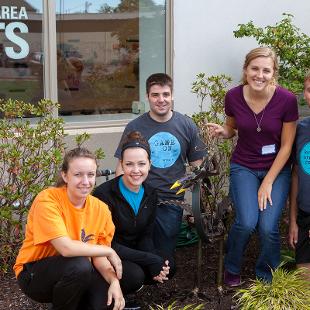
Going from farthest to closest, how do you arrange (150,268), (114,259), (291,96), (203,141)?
1. (203,141)
2. (291,96)
3. (150,268)
4. (114,259)

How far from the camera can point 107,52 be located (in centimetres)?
619

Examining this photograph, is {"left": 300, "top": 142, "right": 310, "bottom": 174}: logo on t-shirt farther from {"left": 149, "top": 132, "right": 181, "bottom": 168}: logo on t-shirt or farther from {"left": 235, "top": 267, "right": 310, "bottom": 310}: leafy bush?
{"left": 149, "top": 132, "right": 181, "bottom": 168}: logo on t-shirt

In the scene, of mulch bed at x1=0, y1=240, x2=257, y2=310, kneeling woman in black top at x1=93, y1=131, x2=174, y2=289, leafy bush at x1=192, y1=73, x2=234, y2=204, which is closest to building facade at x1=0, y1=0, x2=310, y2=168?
leafy bush at x1=192, y1=73, x2=234, y2=204

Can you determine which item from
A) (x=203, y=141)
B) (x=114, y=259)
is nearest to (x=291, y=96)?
(x=203, y=141)

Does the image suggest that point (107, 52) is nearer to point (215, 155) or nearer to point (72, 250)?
point (215, 155)

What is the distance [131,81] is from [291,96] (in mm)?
2322

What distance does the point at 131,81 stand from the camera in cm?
639

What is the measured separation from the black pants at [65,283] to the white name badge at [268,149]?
146 centimetres

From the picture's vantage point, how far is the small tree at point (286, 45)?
19.6ft

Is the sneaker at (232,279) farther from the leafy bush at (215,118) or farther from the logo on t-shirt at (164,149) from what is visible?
the logo on t-shirt at (164,149)

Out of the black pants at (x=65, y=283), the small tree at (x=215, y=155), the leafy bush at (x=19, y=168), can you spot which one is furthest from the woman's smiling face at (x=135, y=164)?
the leafy bush at (x=19, y=168)

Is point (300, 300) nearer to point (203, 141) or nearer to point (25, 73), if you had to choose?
point (203, 141)

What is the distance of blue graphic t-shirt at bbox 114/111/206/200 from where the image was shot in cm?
476

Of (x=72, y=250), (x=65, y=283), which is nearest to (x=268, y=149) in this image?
(x=72, y=250)
